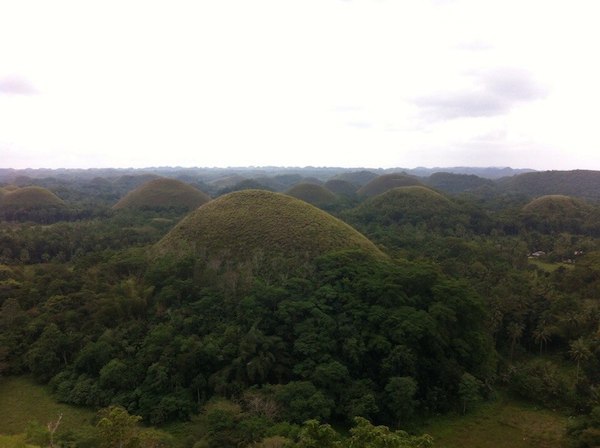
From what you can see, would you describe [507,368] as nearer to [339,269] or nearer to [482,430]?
[482,430]

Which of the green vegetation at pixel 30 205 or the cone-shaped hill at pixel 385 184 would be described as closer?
the green vegetation at pixel 30 205

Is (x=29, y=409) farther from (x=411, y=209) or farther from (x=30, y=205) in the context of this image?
(x=30, y=205)

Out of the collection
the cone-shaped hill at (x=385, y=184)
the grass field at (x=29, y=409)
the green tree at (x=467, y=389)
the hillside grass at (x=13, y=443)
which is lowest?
the grass field at (x=29, y=409)

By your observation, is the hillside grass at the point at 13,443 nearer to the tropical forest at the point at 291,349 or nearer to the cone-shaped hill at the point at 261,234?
the tropical forest at the point at 291,349

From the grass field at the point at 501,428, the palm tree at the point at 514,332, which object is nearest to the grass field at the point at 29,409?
the grass field at the point at 501,428

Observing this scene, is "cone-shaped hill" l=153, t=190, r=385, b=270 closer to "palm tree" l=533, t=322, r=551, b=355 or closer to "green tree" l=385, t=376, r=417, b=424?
"green tree" l=385, t=376, r=417, b=424

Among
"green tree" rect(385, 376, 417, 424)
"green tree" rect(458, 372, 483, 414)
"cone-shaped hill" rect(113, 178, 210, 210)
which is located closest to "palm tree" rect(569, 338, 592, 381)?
"green tree" rect(458, 372, 483, 414)
